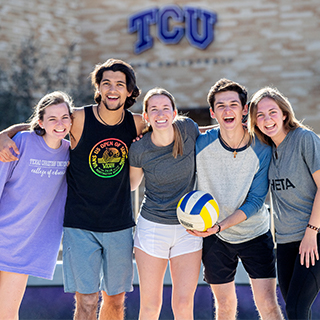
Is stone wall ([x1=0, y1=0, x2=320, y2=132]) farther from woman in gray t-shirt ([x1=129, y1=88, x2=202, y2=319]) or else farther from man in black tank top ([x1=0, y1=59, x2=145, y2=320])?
woman in gray t-shirt ([x1=129, y1=88, x2=202, y2=319])

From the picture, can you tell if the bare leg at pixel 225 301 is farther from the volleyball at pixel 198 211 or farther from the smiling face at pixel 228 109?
the smiling face at pixel 228 109

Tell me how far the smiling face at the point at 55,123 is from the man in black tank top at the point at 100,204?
0.38 feet

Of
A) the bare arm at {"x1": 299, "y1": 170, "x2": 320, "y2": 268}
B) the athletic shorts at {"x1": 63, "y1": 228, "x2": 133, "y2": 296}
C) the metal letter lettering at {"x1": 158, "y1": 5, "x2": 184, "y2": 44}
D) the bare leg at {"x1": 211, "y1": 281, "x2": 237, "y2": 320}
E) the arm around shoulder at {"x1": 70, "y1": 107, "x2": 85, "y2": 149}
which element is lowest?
the bare leg at {"x1": 211, "y1": 281, "x2": 237, "y2": 320}

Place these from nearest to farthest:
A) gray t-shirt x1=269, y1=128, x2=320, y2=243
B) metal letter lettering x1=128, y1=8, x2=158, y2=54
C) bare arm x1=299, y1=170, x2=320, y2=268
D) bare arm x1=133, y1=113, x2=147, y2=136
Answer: bare arm x1=299, y1=170, x2=320, y2=268
gray t-shirt x1=269, y1=128, x2=320, y2=243
bare arm x1=133, y1=113, x2=147, y2=136
metal letter lettering x1=128, y1=8, x2=158, y2=54

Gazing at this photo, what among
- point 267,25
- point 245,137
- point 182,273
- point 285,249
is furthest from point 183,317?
point 267,25

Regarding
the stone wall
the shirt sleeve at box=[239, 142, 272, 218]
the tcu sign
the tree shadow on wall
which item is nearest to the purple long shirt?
the shirt sleeve at box=[239, 142, 272, 218]

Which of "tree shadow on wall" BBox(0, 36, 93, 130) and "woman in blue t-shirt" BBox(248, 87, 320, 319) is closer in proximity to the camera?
"woman in blue t-shirt" BBox(248, 87, 320, 319)

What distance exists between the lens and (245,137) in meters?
3.18

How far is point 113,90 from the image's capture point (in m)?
3.31

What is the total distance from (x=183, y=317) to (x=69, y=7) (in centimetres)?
1053

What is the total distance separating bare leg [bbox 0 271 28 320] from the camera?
304cm

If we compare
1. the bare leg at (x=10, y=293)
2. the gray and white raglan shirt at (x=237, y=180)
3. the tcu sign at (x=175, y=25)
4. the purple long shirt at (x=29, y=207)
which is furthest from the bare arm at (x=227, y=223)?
the tcu sign at (x=175, y=25)

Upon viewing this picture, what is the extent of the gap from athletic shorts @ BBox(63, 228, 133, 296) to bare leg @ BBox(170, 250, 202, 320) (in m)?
0.44

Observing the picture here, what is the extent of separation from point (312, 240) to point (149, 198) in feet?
4.10
